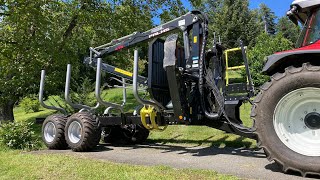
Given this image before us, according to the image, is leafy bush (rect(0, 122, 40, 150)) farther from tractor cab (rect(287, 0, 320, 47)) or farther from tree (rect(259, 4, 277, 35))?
tree (rect(259, 4, 277, 35))

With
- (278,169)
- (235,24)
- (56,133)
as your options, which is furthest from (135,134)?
(235,24)

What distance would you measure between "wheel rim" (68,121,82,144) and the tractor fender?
4361 mm

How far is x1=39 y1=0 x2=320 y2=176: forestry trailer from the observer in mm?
4516

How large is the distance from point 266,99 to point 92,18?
9.25 m

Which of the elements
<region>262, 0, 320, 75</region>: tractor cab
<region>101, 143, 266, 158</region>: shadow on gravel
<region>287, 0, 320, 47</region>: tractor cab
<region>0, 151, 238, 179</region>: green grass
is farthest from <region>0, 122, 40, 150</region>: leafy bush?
<region>287, 0, 320, 47</region>: tractor cab

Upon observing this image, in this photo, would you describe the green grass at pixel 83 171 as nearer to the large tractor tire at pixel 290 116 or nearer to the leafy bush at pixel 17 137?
the large tractor tire at pixel 290 116

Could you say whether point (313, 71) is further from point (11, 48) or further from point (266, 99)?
point (11, 48)

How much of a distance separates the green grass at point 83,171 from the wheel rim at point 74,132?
1549 mm

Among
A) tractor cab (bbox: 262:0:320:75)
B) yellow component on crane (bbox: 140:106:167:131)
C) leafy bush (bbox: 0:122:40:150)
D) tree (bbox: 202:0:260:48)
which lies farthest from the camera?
tree (bbox: 202:0:260:48)

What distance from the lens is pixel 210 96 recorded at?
6582 mm

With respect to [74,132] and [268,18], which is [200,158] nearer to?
[74,132]

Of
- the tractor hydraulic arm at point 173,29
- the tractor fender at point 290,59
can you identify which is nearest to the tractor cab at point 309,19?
the tractor fender at point 290,59

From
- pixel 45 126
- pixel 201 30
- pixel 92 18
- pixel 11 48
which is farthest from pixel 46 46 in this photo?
pixel 201 30

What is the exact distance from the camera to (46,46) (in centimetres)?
1121
